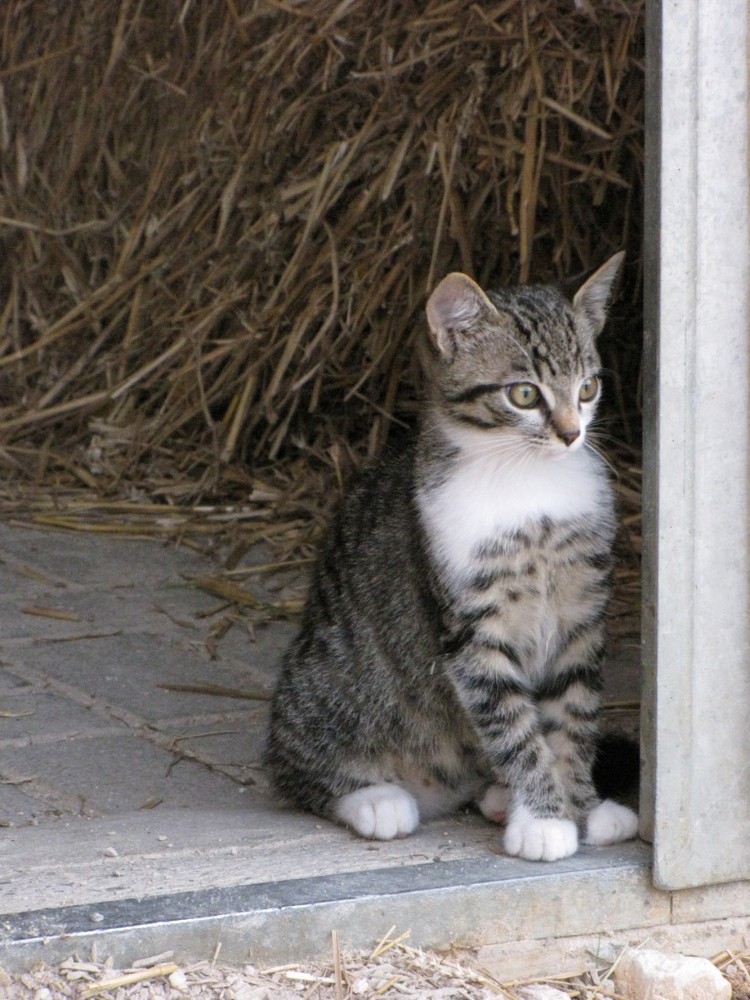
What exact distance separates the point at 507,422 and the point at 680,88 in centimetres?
79

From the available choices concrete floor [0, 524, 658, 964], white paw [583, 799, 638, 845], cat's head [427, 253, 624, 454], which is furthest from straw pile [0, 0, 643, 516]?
white paw [583, 799, 638, 845]

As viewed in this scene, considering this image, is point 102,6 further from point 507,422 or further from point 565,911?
point 565,911

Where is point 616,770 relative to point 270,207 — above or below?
below

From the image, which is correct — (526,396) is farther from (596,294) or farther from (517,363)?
(596,294)

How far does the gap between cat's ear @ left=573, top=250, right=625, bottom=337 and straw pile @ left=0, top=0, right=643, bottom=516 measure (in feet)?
4.43

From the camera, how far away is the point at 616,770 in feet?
10.2

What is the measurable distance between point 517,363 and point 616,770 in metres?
0.91

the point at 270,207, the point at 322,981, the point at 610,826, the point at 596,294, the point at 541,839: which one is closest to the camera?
the point at 322,981

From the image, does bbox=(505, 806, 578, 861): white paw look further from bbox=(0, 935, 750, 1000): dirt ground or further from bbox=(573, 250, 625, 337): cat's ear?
bbox=(573, 250, 625, 337): cat's ear

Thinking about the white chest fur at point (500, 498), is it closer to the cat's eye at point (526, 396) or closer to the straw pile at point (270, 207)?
the cat's eye at point (526, 396)

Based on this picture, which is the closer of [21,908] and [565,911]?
[21,908]

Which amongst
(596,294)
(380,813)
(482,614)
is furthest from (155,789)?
(596,294)

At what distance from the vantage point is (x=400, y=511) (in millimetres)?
3178

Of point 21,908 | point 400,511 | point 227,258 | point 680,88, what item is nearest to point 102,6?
point 227,258
